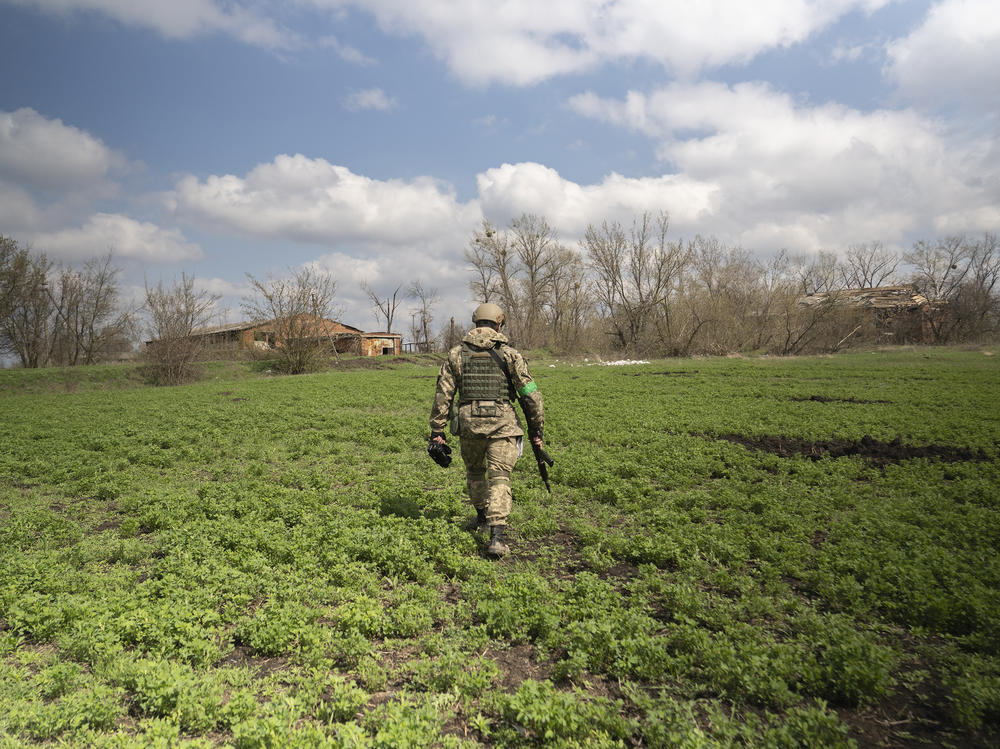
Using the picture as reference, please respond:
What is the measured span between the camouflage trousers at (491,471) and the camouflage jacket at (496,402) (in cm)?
14

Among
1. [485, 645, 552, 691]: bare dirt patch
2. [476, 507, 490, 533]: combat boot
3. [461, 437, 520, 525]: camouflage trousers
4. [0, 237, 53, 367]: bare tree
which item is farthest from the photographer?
[0, 237, 53, 367]: bare tree

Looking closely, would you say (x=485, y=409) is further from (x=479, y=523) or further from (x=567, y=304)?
(x=567, y=304)

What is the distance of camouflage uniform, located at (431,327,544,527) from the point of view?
20.2 feet

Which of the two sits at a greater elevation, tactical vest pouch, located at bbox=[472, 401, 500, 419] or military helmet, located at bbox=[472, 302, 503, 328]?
military helmet, located at bbox=[472, 302, 503, 328]

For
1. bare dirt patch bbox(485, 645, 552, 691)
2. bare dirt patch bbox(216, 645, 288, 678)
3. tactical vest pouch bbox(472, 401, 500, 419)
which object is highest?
tactical vest pouch bbox(472, 401, 500, 419)

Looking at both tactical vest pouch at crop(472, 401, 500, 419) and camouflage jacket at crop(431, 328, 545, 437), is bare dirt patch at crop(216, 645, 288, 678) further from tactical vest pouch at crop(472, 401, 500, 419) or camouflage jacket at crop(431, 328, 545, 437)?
tactical vest pouch at crop(472, 401, 500, 419)

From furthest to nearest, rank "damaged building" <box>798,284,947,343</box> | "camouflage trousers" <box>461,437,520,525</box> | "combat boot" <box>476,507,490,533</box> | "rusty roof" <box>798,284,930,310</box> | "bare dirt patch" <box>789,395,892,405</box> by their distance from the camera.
Result: "rusty roof" <box>798,284,930,310</box> → "damaged building" <box>798,284,947,343</box> → "bare dirt patch" <box>789,395,892,405</box> → "combat boot" <box>476,507,490,533</box> → "camouflage trousers" <box>461,437,520,525</box>

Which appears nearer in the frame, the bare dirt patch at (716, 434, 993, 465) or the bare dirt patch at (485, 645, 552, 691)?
the bare dirt patch at (485, 645, 552, 691)

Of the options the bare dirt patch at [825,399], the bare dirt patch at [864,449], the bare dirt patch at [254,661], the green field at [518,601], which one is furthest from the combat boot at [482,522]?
the bare dirt patch at [825,399]

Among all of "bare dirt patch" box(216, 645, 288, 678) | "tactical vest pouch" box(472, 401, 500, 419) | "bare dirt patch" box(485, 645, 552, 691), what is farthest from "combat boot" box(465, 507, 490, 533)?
"bare dirt patch" box(216, 645, 288, 678)

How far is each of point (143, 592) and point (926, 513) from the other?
8.91 m

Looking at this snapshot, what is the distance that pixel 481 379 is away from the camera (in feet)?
20.5

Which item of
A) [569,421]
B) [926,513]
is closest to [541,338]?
[569,421]

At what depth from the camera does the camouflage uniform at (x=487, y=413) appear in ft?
20.2
